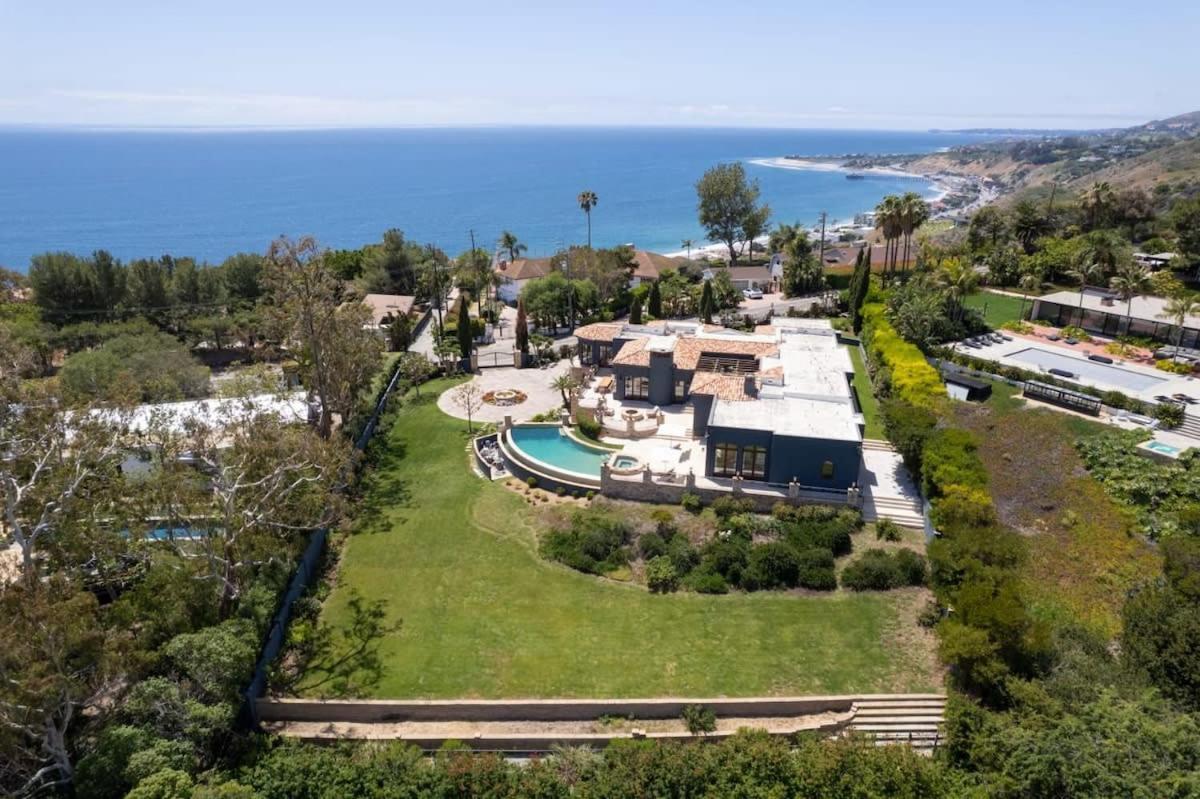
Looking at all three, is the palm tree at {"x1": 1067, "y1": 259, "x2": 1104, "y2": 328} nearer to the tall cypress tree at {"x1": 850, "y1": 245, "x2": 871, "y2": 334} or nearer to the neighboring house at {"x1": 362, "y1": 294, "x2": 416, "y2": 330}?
the tall cypress tree at {"x1": 850, "y1": 245, "x2": 871, "y2": 334}

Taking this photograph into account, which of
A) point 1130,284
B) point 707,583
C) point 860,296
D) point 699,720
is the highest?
point 1130,284

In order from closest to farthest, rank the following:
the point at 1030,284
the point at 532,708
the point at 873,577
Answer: the point at 532,708 < the point at 873,577 < the point at 1030,284

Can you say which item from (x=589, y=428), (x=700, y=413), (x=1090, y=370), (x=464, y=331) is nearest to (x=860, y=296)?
(x=1090, y=370)

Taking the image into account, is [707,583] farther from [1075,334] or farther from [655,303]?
[1075,334]

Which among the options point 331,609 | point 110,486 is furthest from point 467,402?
point 110,486

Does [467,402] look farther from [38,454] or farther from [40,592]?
[40,592]

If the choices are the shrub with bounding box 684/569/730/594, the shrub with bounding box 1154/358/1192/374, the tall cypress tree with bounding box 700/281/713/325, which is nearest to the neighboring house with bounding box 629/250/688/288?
the tall cypress tree with bounding box 700/281/713/325
